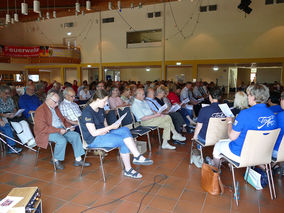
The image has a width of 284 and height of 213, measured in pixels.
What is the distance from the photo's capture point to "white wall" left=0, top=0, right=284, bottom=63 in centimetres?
1053

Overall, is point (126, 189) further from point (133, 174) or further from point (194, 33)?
point (194, 33)

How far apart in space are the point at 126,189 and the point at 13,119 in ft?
8.44

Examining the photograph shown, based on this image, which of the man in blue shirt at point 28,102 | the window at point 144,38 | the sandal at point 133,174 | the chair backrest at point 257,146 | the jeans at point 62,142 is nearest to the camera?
the chair backrest at point 257,146

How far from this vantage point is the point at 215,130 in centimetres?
292

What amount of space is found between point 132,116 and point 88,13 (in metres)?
12.6

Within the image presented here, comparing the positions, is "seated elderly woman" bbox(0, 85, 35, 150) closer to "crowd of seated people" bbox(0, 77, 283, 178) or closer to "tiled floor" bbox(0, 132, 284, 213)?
"crowd of seated people" bbox(0, 77, 283, 178)

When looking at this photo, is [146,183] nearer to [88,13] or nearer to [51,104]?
[51,104]

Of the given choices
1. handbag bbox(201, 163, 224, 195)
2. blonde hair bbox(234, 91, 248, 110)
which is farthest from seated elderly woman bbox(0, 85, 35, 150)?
blonde hair bbox(234, 91, 248, 110)

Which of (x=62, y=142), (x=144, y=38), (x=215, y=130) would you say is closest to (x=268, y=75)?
(x=144, y=38)

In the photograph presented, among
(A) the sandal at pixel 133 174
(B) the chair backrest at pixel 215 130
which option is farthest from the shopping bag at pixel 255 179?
(A) the sandal at pixel 133 174

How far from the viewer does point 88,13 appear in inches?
565

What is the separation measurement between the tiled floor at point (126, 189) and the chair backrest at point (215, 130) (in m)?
0.51

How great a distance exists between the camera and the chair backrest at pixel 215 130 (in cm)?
287

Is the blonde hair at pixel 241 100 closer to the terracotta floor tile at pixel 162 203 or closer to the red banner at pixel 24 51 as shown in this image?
the terracotta floor tile at pixel 162 203
